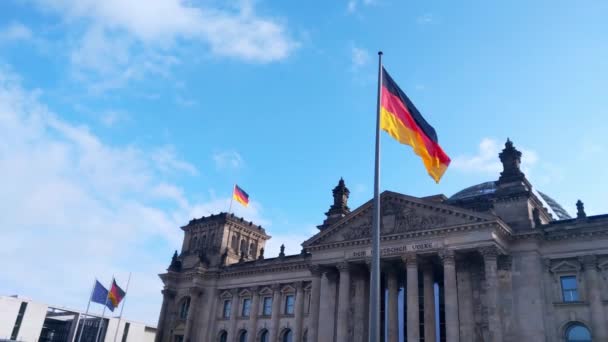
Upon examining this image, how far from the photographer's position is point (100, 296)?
189 ft

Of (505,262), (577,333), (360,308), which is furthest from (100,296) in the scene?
(577,333)

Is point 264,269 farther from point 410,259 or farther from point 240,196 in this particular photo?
point 410,259

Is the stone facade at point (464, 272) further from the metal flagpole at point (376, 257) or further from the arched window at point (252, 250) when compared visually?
the metal flagpole at point (376, 257)

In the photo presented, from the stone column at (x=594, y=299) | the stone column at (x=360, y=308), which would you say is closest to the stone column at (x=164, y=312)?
the stone column at (x=360, y=308)

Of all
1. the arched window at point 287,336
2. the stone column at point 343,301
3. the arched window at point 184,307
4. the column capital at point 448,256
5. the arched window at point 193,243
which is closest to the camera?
the column capital at point 448,256

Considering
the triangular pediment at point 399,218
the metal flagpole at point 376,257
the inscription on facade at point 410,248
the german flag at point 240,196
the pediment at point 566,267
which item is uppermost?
the german flag at point 240,196

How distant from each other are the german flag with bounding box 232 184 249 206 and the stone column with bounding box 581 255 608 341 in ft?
124

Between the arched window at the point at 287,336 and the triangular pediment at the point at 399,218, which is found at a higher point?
the triangular pediment at the point at 399,218

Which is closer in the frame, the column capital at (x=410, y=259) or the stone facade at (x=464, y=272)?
the stone facade at (x=464, y=272)

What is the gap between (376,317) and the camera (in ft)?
56.1

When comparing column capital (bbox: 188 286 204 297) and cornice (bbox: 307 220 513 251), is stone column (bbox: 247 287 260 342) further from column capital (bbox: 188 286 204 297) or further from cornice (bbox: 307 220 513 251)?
cornice (bbox: 307 220 513 251)

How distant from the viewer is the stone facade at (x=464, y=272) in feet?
→ 121

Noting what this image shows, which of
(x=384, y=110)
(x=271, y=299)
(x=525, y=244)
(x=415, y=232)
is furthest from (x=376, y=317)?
(x=271, y=299)

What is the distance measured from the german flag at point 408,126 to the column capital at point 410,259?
1895 centimetres
